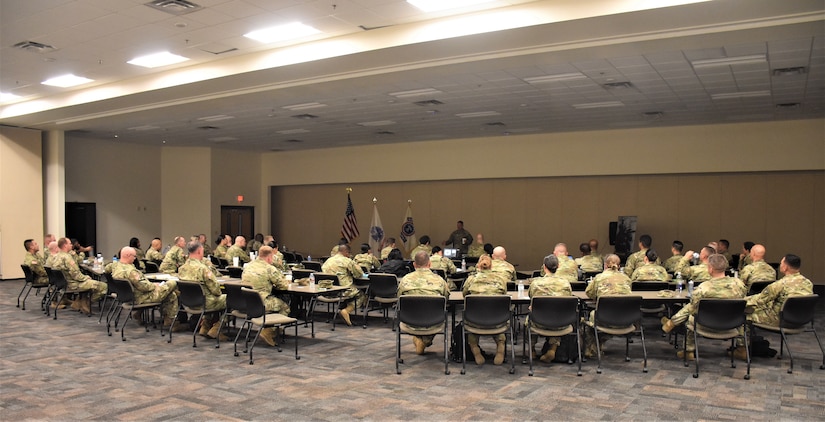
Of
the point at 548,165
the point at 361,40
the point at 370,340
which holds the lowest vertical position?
the point at 370,340

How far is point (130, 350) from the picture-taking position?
800 centimetres

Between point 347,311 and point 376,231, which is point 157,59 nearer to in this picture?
point 347,311

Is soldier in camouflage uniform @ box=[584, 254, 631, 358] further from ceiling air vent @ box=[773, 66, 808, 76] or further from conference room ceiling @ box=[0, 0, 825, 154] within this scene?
ceiling air vent @ box=[773, 66, 808, 76]

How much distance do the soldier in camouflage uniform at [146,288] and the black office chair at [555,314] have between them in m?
4.95

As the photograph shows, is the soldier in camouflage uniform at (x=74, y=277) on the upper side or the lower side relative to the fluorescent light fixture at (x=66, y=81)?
lower

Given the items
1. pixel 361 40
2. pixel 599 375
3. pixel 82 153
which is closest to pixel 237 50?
pixel 361 40

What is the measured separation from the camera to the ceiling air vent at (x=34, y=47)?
9.65 metres

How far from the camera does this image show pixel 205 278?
8.61 meters

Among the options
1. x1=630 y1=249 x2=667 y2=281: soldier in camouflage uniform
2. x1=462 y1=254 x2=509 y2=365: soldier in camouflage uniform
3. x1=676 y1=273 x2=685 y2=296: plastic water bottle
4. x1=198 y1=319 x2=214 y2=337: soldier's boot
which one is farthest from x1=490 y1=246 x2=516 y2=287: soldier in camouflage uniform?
x1=198 y1=319 x2=214 y2=337: soldier's boot

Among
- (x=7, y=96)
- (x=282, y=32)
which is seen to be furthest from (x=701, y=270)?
(x=7, y=96)

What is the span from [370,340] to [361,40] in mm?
4162

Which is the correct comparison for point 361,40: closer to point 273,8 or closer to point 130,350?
point 273,8

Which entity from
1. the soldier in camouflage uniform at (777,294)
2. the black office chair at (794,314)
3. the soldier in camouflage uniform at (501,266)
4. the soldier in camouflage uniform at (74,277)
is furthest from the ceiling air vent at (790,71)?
the soldier in camouflage uniform at (74,277)

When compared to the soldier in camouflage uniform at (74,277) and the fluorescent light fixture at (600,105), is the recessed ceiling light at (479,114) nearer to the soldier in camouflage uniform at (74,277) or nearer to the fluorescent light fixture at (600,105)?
the fluorescent light fixture at (600,105)
